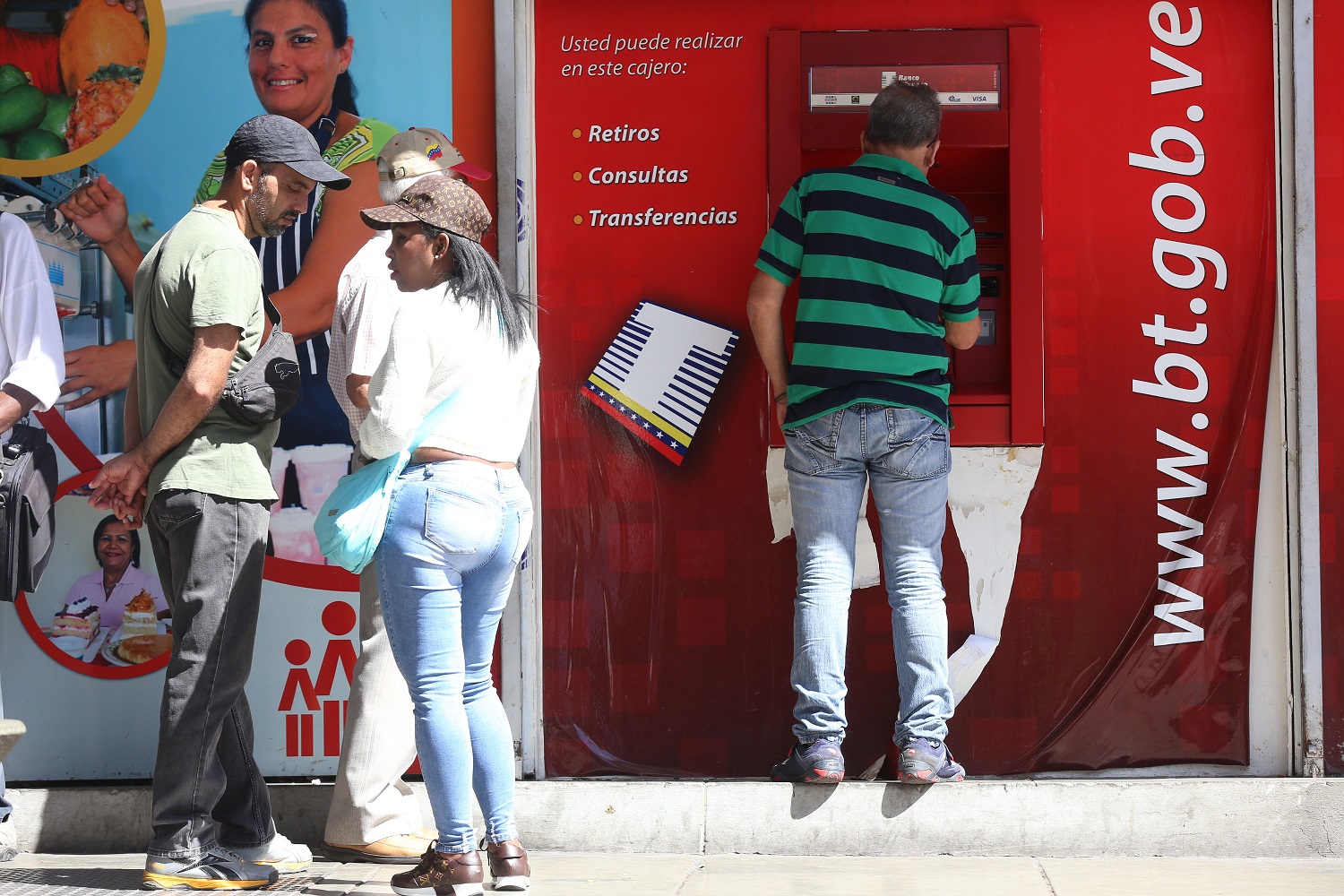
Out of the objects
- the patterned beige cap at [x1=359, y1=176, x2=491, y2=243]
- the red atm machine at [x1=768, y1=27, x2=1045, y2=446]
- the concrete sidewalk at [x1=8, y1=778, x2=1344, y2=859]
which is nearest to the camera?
the patterned beige cap at [x1=359, y1=176, x2=491, y2=243]

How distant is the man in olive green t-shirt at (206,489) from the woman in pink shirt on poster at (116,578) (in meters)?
0.81

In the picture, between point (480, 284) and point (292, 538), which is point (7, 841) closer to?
point (292, 538)

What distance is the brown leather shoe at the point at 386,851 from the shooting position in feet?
11.0

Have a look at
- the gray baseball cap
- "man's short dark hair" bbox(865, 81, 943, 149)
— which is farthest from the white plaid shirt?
"man's short dark hair" bbox(865, 81, 943, 149)

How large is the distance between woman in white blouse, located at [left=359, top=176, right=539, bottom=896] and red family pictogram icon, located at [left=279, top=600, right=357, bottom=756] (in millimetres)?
1128

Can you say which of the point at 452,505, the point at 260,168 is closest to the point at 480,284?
the point at 452,505

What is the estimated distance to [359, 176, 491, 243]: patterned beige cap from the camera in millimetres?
2822

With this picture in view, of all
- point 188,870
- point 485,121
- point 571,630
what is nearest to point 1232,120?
point 485,121

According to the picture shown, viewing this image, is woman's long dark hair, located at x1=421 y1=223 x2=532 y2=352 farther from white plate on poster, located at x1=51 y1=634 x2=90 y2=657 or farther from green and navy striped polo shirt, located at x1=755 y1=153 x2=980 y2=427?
white plate on poster, located at x1=51 y1=634 x2=90 y2=657

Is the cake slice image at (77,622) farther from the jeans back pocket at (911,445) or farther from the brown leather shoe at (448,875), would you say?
the jeans back pocket at (911,445)

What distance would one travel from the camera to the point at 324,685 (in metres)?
3.92

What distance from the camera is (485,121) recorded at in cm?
394

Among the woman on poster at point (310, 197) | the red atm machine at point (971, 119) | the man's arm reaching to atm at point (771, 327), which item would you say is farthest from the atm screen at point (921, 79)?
the woman on poster at point (310, 197)

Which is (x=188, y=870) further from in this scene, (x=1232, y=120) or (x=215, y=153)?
(x=1232, y=120)
